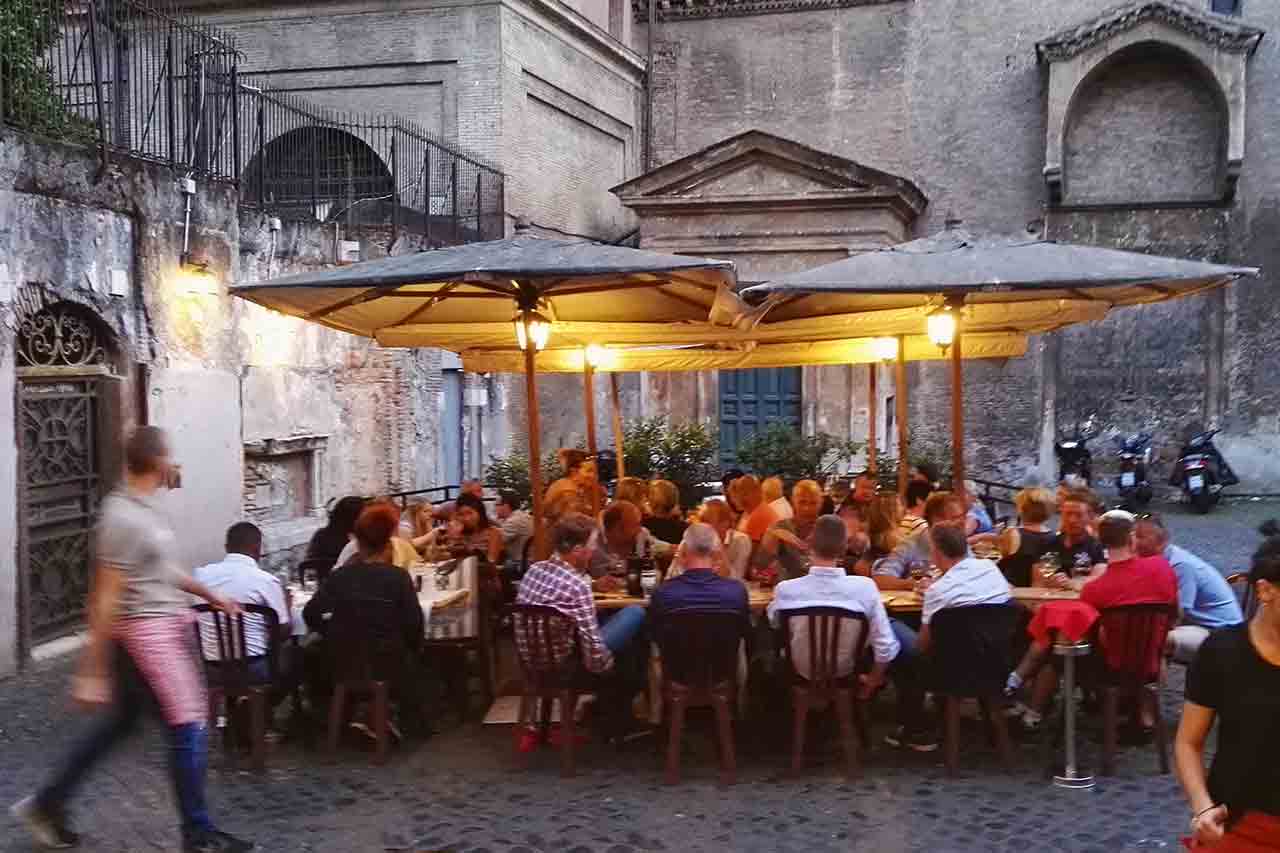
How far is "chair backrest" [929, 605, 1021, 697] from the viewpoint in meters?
5.61

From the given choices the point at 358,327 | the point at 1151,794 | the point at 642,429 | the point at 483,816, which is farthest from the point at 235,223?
the point at 1151,794

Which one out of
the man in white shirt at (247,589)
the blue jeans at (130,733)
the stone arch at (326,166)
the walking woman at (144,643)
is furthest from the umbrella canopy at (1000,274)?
the stone arch at (326,166)

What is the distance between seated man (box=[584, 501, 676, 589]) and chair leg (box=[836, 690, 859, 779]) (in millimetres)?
1609

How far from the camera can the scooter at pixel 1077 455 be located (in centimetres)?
1900

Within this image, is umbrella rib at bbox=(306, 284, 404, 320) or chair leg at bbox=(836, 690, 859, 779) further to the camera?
umbrella rib at bbox=(306, 284, 404, 320)

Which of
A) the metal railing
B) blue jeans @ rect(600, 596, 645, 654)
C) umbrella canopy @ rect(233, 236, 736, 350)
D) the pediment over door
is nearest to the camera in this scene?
umbrella canopy @ rect(233, 236, 736, 350)

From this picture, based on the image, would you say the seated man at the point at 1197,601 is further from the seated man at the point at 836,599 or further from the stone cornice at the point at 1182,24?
the stone cornice at the point at 1182,24

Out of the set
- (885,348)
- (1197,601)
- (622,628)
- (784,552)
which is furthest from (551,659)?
(885,348)

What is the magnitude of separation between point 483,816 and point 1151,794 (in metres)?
3.13

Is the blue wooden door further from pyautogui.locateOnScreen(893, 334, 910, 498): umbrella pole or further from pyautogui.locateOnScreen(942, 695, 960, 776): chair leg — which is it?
pyautogui.locateOnScreen(942, 695, 960, 776): chair leg

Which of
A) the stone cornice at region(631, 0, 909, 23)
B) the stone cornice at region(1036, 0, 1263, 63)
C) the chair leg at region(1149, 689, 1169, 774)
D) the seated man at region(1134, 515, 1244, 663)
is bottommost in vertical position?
the chair leg at region(1149, 689, 1169, 774)

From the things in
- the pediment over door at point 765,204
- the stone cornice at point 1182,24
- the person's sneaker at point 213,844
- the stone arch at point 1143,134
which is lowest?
the person's sneaker at point 213,844

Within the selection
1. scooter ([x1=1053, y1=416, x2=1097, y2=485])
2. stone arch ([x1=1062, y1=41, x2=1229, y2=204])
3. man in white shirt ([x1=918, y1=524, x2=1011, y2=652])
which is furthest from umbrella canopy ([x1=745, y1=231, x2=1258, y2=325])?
stone arch ([x1=1062, y1=41, x2=1229, y2=204])

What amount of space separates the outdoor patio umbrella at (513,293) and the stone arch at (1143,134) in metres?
13.1
